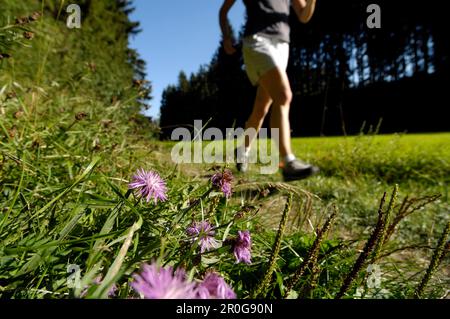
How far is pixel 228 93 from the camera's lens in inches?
978

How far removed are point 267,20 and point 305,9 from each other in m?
0.38

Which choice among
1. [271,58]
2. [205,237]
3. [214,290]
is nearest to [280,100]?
[271,58]

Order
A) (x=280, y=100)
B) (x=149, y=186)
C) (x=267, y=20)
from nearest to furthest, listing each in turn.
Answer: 1. (x=149, y=186)
2. (x=280, y=100)
3. (x=267, y=20)

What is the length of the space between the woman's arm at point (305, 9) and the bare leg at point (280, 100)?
0.66m

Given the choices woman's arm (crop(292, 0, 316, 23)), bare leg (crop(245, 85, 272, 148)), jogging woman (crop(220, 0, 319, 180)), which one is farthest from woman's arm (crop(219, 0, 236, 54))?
woman's arm (crop(292, 0, 316, 23))

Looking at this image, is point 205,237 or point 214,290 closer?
point 214,290

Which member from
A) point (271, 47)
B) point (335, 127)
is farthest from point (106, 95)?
point (335, 127)

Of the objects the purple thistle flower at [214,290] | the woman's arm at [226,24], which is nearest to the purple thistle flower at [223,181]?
the purple thistle flower at [214,290]

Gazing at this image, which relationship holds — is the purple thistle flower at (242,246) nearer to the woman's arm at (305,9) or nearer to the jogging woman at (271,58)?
the jogging woman at (271,58)

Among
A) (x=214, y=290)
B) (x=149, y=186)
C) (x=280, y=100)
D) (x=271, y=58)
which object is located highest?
(x=271, y=58)

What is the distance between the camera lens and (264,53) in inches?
124

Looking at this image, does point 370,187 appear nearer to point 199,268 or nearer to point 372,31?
point 199,268

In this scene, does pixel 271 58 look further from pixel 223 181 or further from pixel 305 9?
pixel 223 181
